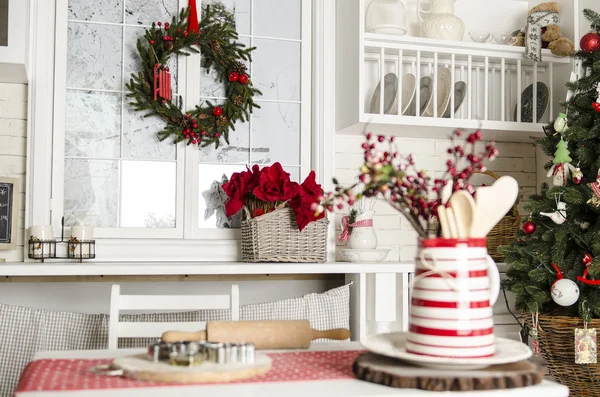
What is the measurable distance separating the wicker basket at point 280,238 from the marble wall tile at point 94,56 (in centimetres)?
88

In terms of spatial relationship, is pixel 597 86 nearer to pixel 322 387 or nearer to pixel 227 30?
pixel 227 30

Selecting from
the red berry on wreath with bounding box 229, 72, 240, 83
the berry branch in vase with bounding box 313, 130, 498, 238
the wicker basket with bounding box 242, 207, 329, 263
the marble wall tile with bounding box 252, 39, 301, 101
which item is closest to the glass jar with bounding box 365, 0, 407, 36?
the marble wall tile with bounding box 252, 39, 301, 101

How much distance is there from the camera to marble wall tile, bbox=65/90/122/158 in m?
2.91

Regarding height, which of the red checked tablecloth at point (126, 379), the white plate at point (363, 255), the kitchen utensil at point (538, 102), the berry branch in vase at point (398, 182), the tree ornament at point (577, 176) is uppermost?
the kitchen utensil at point (538, 102)

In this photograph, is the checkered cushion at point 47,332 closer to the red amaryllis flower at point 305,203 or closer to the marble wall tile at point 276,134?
the red amaryllis flower at point 305,203

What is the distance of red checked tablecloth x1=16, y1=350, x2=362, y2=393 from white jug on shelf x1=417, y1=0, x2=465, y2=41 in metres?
2.00

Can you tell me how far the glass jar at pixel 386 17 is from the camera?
3.08 metres

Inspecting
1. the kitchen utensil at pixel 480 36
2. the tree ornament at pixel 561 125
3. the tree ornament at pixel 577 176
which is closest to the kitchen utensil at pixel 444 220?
the tree ornament at pixel 577 176

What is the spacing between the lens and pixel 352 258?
286 centimetres

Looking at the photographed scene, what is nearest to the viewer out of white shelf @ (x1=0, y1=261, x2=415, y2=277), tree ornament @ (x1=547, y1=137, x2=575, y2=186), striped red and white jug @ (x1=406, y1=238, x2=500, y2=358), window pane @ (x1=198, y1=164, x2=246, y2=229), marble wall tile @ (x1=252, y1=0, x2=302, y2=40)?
striped red and white jug @ (x1=406, y1=238, x2=500, y2=358)

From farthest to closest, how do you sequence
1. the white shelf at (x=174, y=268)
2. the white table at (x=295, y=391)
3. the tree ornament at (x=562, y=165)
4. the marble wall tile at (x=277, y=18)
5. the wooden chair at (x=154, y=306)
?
the marble wall tile at (x=277, y=18), the tree ornament at (x=562, y=165), the white shelf at (x=174, y=268), the wooden chair at (x=154, y=306), the white table at (x=295, y=391)

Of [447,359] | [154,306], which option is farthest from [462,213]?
[154,306]

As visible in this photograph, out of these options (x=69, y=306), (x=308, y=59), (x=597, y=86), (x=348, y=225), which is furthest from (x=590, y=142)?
(x=69, y=306)

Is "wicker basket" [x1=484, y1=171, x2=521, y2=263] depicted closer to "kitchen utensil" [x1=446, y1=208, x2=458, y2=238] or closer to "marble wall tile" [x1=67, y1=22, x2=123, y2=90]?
"marble wall tile" [x1=67, y1=22, x2=123, y2=90]
